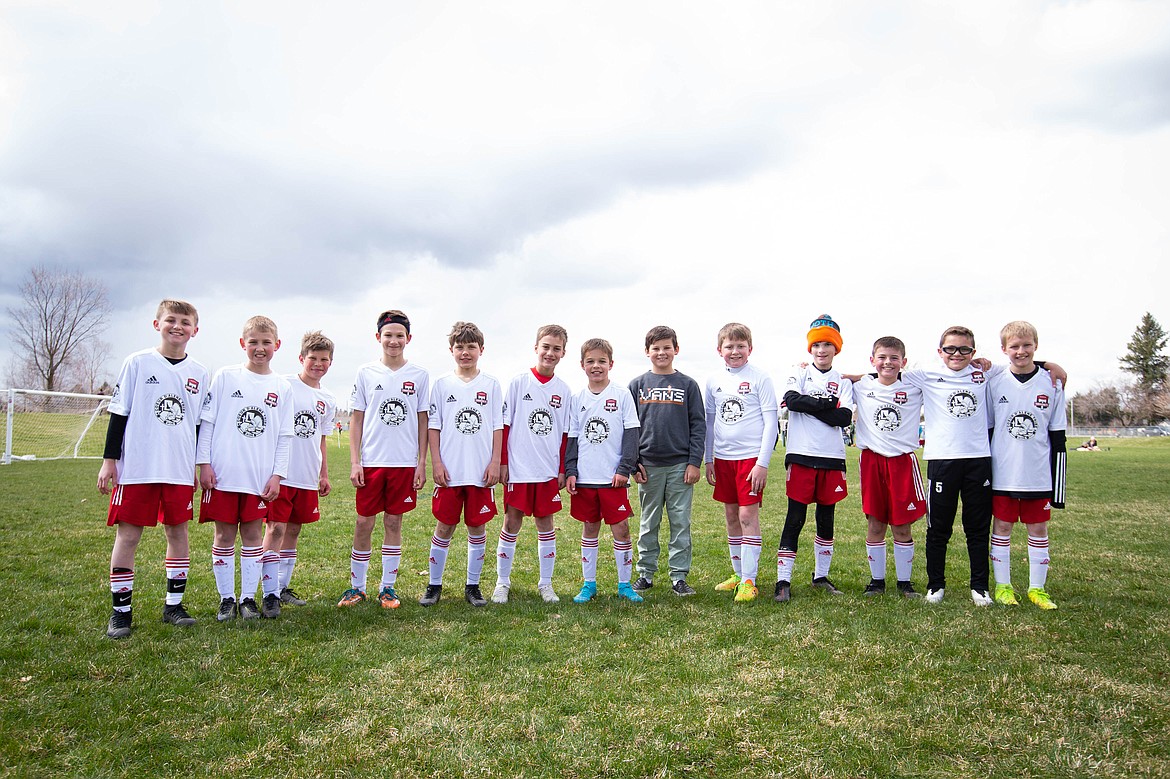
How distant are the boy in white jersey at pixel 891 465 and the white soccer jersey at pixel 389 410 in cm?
390

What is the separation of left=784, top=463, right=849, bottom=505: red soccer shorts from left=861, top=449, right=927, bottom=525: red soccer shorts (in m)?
0.22

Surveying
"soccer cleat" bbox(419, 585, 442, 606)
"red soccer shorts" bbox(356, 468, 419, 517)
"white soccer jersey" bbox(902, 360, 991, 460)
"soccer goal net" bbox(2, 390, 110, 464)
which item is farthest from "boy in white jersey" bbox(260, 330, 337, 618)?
"soccer goal net" bbox(2, 390, 110, 464)

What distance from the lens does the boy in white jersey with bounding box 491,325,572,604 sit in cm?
573

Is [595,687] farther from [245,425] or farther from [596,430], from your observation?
[245,425]

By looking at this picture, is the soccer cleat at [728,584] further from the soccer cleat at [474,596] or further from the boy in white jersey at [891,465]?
the soccer cleat at [474,596]

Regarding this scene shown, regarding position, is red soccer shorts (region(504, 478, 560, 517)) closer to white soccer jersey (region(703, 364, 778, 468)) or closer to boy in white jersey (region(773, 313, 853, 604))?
white soccer jersey (region(703, 364, 778, 468))

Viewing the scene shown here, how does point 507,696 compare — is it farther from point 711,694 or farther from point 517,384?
point 517,384

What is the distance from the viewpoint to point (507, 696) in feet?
11.5

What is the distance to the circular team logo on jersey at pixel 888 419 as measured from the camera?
230 inches

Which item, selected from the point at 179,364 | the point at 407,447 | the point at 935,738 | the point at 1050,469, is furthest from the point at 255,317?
the point at 1050,469

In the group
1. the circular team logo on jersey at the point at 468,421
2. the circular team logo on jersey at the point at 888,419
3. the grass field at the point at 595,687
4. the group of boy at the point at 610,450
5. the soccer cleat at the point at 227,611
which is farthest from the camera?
the circular team logo on jersey at the point at 888,419

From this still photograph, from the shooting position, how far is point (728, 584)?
6.19 m

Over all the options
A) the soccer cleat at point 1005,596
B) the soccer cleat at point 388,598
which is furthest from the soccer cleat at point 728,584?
the soccer cleat at point 388,598

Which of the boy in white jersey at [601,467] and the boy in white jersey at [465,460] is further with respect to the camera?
the boy in white jersey at [601,467]
